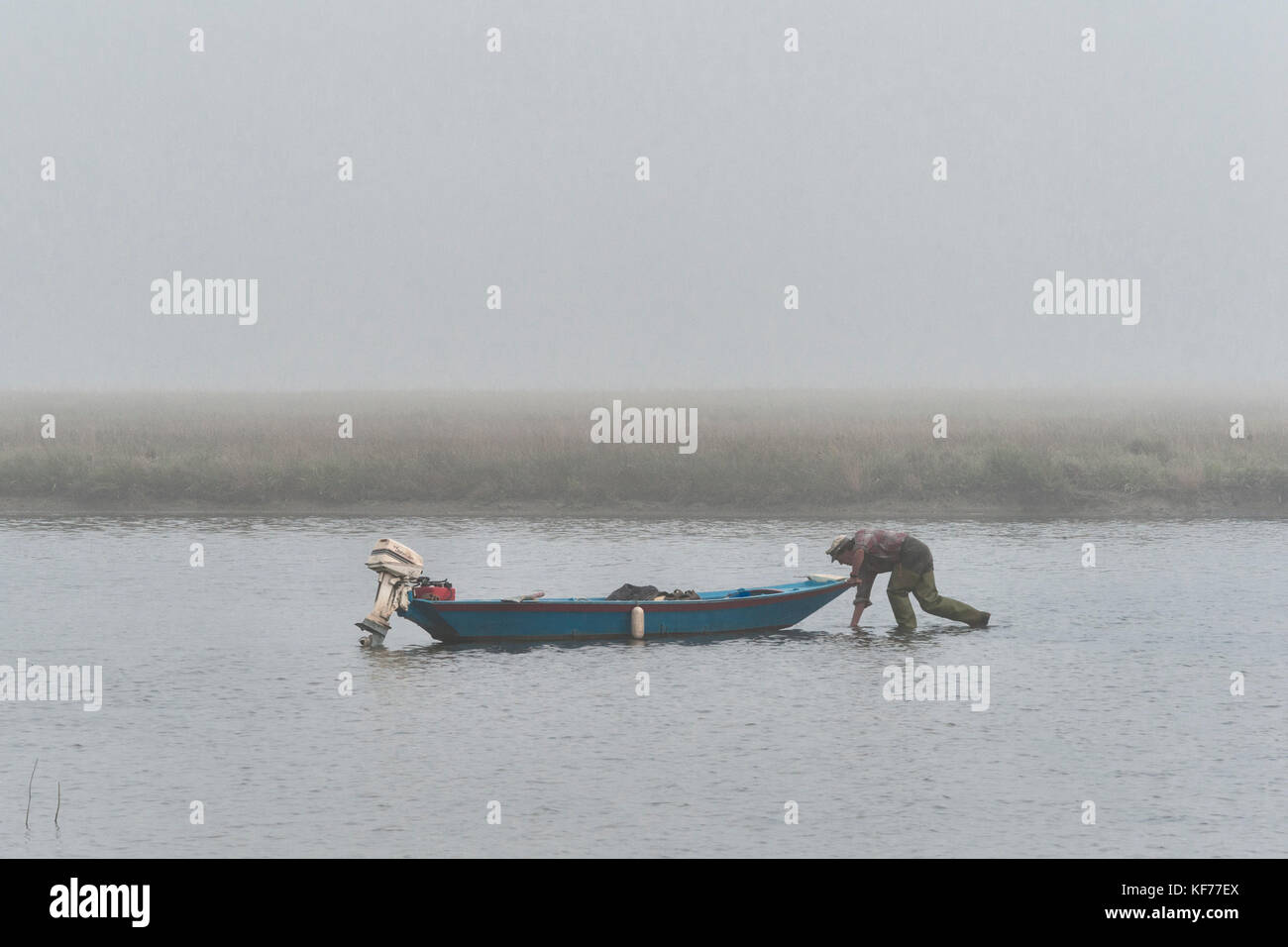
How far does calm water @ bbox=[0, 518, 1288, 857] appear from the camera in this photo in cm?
1622

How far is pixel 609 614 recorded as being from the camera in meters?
25.9

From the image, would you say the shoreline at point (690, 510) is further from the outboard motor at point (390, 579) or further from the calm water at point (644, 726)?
the outboard motor at point (390, 579)

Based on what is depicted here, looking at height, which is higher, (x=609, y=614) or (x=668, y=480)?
(x=668, y=480)

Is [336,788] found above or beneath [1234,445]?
beneath

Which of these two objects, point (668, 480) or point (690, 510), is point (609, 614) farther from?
point (668, 480)

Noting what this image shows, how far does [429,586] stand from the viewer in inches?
990

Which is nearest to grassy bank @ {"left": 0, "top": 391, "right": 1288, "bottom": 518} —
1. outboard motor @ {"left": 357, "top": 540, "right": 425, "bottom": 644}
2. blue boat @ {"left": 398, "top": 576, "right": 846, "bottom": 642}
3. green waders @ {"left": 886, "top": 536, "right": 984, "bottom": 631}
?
green waders @ {"left": 886, "top": 536, "right": 984, "bottom": 631}

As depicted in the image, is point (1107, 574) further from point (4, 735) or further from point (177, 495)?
point (177, 495)

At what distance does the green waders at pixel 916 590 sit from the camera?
26719mm

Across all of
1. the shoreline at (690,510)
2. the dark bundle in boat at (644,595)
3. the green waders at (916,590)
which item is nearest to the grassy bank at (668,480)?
the shoreline at (690,510)

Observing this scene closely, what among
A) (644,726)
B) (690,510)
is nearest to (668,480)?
(690,510)

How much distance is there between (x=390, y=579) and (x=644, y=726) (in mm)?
6259
